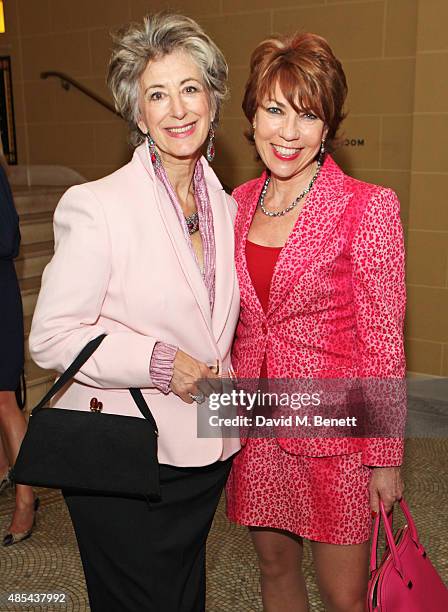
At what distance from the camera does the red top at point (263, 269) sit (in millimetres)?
1873

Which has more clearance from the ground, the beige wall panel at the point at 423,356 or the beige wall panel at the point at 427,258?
the beige wall panel at the point at 427,258

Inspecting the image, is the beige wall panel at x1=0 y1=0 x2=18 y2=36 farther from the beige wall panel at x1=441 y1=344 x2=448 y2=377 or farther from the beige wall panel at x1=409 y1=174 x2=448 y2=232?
the beige wall panel at x1=441 y1=344 x2=448 y2=377

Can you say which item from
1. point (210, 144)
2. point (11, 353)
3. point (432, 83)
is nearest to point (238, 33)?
point (432, 83)

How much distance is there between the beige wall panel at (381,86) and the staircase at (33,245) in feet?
8.74

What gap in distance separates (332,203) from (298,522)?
0.87m

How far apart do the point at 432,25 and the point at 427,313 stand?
184cm

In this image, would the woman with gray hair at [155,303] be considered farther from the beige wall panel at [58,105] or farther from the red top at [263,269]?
the beige wall panel at [58,105]

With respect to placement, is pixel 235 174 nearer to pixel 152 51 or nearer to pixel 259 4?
pixel 259 4

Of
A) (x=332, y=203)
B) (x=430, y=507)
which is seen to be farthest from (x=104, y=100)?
(x=332, y=203)

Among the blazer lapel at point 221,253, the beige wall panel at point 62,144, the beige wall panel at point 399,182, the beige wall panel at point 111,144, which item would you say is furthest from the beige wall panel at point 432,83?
the beige wall panel at point 62,144

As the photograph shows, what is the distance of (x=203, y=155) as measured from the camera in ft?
6.56

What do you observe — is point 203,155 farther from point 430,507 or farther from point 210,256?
point 430,507

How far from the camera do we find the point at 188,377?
1.64 metres

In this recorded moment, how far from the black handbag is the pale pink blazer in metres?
0.08
